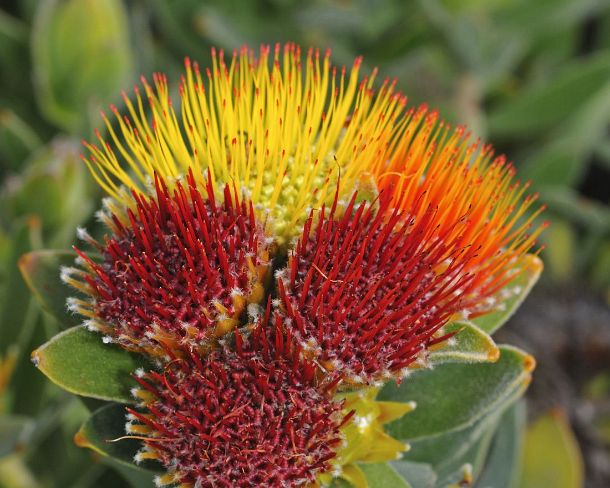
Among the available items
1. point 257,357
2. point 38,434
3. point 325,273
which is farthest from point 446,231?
point 38,434

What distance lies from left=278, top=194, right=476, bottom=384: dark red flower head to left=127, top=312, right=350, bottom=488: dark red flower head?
36mm

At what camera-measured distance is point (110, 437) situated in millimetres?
1030

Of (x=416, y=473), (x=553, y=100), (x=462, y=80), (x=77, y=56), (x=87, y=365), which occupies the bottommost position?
(x=416, y=473)

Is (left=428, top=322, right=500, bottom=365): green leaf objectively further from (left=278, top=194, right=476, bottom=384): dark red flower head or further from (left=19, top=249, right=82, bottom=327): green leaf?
(left=19, top=249, right=82, bottom=327): green leaf

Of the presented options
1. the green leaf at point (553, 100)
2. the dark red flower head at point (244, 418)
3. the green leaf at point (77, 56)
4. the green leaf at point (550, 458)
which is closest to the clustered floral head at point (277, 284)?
the dark red flower head at point (244, 418)

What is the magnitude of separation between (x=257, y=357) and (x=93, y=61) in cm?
143

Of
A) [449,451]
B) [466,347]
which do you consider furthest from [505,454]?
[466,347]

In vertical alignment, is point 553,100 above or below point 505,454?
above

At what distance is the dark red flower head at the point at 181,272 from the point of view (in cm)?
93

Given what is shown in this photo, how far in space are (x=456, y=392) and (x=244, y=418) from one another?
373mm

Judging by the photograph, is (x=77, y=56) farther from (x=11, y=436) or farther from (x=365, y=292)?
(x=365, y=292)

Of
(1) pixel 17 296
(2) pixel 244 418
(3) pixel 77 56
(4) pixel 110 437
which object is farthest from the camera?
(3) pixel 77 56

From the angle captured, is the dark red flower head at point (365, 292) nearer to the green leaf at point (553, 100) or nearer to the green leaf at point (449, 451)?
the green leaf at point (449, 451)

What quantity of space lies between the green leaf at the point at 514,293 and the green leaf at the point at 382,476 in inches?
9.4
